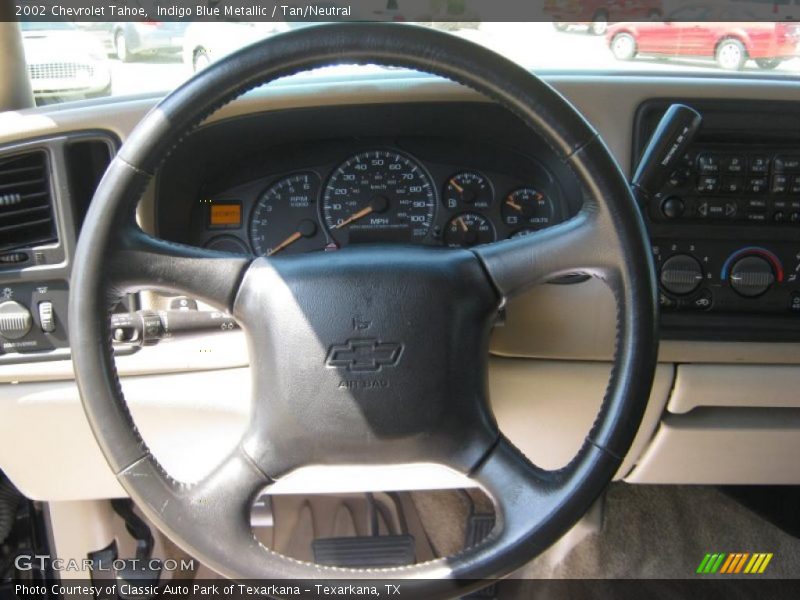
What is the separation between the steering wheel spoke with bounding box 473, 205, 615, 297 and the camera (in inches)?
38.8

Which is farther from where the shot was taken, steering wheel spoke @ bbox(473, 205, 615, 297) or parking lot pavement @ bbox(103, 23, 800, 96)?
parking lot pavement @ bbox(103, 23, 800, 96)

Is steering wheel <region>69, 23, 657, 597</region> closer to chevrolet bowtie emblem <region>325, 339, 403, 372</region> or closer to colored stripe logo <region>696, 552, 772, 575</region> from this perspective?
chevrolet bowtie emblem <region>325, 339, 403, 372</region>

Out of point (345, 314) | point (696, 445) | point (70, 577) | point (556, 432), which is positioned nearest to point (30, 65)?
point (345, 314)

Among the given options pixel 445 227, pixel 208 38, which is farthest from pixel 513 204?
pixel 208 38

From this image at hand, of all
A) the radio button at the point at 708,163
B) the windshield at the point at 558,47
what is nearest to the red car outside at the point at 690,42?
the windshield at the point at 558,47

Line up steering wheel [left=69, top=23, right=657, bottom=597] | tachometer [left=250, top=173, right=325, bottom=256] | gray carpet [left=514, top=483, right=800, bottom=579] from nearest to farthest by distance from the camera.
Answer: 1. steering wheel [left=69, top=23, right=657, bottom=597]
2. tachometer [left=250, top=173, right=325, bottom=256]
3. gray carpet [left=514, top=483, right=800, bottom=579]

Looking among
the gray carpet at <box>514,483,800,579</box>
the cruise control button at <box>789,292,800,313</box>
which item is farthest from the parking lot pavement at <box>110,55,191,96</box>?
the gray carpet at <box>514,483,800,579</box>

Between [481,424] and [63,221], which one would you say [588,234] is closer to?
[481,424]

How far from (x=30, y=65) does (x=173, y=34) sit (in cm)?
36

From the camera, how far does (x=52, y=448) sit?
1.46 metres

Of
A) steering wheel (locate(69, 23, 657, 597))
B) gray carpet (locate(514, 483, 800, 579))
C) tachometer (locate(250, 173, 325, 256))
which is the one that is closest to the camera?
steering wheel (locate(69, 23, 657, 597))

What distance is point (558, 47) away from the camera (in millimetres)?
1428

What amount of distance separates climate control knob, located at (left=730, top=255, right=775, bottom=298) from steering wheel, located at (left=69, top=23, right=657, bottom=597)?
17.5 inches

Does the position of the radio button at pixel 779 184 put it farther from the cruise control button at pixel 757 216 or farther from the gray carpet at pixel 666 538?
the gray carpet at pixel 666 538
